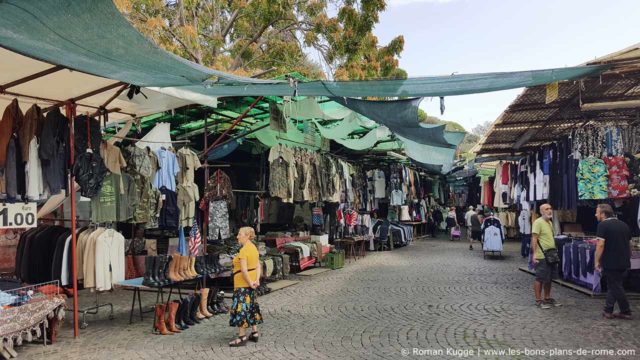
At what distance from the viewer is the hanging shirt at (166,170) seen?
7.28m

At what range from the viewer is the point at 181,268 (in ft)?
22.8

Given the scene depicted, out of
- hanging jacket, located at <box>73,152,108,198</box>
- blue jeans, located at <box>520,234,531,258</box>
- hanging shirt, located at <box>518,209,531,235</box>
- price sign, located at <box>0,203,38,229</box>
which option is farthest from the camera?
blue jeans, located at <box>520,234,531,258</box>

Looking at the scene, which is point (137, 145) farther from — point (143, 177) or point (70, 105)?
point (70, 105)

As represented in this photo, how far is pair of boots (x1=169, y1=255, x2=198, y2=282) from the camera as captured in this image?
6.76 m

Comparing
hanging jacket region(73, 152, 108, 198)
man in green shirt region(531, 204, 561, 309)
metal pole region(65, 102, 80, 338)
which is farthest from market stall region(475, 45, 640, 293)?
metal pole region(65, 102, 80, 338)

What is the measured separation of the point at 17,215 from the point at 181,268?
2190mm

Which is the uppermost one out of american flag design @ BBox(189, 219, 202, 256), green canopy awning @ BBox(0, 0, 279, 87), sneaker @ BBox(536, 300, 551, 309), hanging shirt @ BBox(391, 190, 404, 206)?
green canopy awning @ BBox(0, 0, 279, 87)

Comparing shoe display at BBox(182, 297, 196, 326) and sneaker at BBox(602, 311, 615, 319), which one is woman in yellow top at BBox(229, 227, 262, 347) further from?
sneaker at BBox(602, 311, 615, 319)

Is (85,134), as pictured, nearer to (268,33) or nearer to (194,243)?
(194,243)

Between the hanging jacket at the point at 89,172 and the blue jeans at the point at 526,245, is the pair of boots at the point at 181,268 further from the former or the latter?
the blue jeans at the point at 526,245

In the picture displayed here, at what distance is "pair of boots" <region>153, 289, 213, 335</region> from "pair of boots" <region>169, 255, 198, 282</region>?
328 millimetres

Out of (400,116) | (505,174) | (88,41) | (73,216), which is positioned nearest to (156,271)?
(73,216)

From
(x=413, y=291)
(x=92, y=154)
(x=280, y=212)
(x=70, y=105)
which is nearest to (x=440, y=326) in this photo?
(x=413, y=291)

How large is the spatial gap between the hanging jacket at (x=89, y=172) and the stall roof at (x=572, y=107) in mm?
5717
